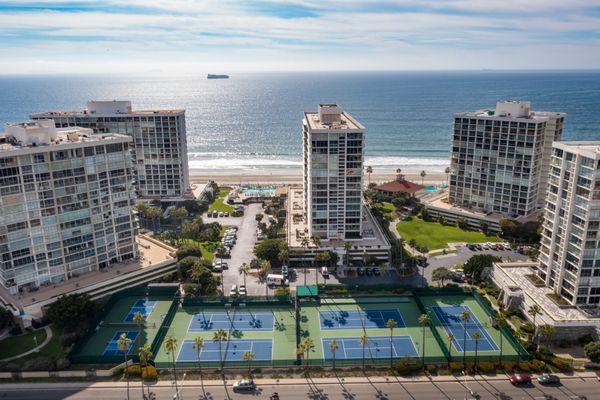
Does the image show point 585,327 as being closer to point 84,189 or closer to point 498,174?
point 498,174

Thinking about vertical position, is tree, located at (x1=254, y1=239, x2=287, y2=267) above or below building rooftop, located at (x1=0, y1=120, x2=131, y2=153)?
below

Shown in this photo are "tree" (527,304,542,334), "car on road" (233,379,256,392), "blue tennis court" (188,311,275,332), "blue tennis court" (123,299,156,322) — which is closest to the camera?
"car on road" (233,379,256,392)

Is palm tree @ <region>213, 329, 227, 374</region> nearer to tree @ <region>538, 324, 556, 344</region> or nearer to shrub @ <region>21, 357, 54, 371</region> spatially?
shrub @ <region>21, 357, 54, 371</region>

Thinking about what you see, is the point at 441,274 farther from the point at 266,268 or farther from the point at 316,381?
the point at 316,381

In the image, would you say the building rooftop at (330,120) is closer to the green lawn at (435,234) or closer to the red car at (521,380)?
the green lawn at (435,234)

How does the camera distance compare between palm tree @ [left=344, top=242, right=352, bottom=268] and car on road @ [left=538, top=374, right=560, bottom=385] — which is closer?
car on road @ [left=538, top=374, right=560, bottom=385]

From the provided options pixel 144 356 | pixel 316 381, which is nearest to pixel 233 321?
pixel 144 356

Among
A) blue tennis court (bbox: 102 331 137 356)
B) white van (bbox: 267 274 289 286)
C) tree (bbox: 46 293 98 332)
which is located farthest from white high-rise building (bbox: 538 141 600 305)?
tree (bbox: 46 293 98 332)

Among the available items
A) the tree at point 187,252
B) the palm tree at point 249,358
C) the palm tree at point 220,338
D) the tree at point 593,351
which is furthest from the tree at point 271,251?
the tree at point 593,351
